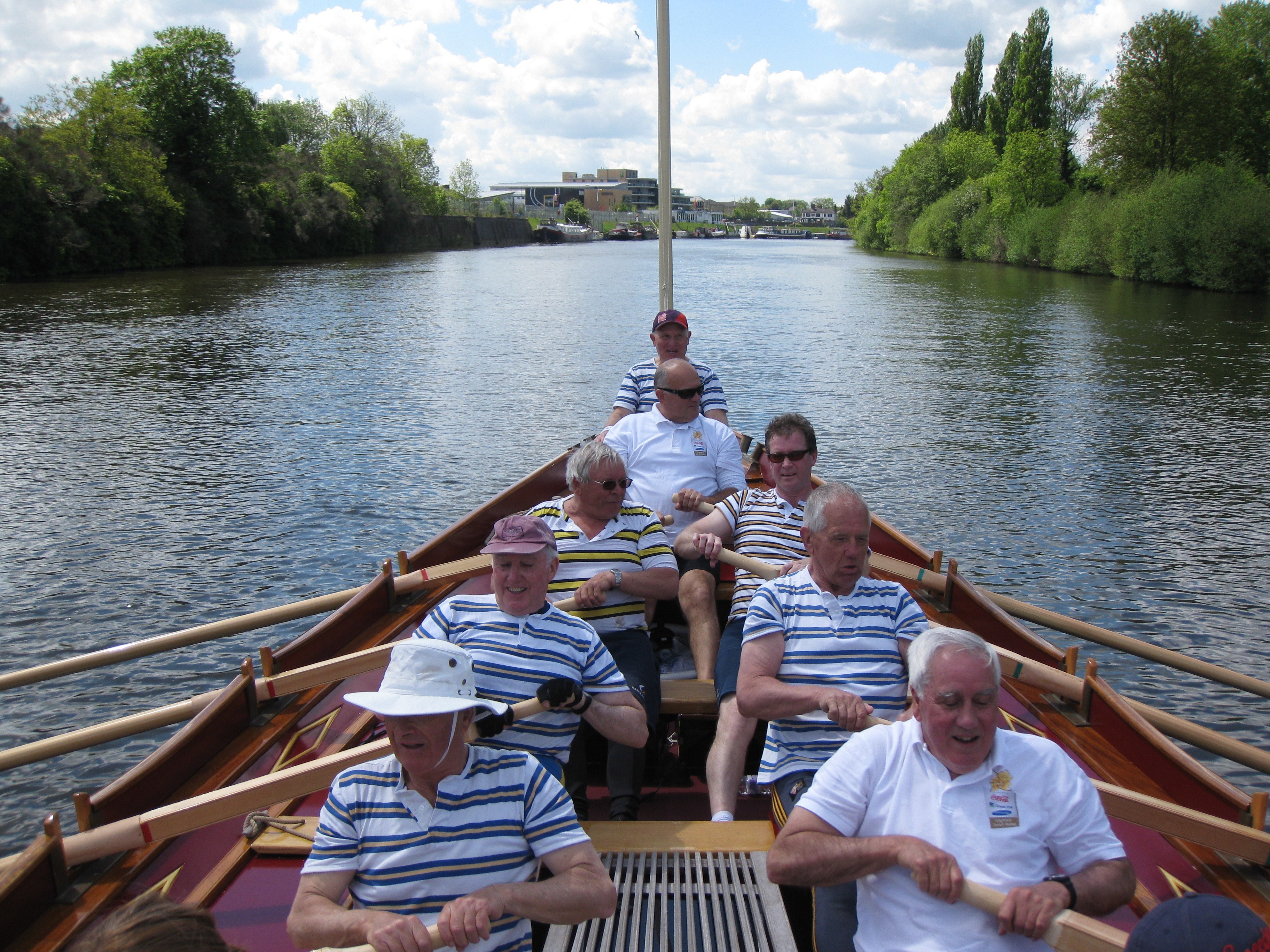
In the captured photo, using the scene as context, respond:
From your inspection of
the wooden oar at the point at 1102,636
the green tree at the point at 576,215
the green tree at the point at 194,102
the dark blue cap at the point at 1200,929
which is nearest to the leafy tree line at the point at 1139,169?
the wooden oar at the point at 1102,636

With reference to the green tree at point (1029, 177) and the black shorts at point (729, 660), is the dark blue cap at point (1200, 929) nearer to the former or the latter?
the black shorts at point (729, 660)

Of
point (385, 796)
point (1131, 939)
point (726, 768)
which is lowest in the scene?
point (726, 768)

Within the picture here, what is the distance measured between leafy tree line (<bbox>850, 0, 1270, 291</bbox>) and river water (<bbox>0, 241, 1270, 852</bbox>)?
347 centimetres

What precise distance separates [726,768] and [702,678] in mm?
642

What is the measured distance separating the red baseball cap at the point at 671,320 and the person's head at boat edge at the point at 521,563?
3222mm

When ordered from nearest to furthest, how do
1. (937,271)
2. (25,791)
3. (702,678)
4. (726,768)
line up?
1. (726,768)
2. (702,678)
3. (25,791)
4. (937,271)

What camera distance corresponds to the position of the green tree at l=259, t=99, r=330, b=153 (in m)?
62.4

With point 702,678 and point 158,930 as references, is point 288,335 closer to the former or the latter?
point 702,678

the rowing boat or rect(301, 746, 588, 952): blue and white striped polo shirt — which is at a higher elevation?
rect(301, 746, 588, 952): blue and white striped polo shirt

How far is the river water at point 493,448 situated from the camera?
6.88 m

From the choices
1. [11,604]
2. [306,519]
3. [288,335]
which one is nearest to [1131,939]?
[11,604]

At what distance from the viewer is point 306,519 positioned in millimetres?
9375

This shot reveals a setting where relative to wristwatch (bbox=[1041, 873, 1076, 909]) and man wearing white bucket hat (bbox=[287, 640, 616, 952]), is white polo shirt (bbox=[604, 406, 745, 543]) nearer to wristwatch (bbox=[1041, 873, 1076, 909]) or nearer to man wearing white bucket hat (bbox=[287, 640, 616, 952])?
man wearing white bucket hat (bbox=[287, 640, 616, 952])

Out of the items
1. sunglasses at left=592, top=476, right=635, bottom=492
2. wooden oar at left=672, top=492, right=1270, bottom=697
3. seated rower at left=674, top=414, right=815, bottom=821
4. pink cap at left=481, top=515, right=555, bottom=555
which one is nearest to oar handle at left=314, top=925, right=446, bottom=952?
pink cap at left=481, top=515, right=555, bottom=555
